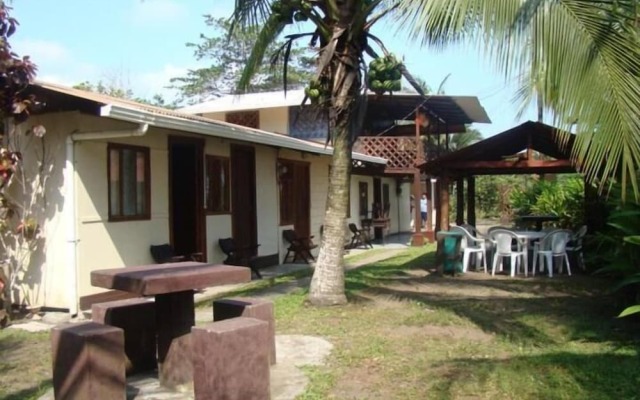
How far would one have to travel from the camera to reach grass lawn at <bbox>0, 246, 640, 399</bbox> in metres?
4.93

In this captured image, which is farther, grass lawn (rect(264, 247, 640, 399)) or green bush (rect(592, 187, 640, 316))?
green bush (rect(592, 187, 640, 316))

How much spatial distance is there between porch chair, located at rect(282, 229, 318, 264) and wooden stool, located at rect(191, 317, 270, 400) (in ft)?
31.6

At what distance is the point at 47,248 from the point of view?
8.47 m

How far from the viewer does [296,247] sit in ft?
46.2

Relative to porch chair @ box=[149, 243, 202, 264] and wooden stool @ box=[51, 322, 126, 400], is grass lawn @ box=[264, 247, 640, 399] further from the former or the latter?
porch chair @ box=[149, 243, 202, 264]

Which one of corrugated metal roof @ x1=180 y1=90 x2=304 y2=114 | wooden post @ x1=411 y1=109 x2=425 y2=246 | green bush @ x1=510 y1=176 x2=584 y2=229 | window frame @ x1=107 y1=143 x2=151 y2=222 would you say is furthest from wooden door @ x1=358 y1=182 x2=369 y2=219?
window frame @ x1=107 y1=143 x2=151 y2=222

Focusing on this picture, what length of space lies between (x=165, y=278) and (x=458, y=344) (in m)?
3.24

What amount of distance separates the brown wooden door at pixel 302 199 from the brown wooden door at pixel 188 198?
3779mm

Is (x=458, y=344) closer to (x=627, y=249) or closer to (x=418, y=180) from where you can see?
(x=627, y=249)

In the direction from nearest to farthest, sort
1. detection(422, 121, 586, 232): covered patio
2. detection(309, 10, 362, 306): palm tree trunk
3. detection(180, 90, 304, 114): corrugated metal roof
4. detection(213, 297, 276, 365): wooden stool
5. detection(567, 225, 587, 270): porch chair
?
detection(213, 297, 276, 365): wooden stool
detection(309, 10, 362, 306): palm tree trunk
detection(567, 225, 587, 270): porch chair
detection(422, 121, 586, 232): covered patio
detection(180, 90, 304, 114): corrugated metal roof

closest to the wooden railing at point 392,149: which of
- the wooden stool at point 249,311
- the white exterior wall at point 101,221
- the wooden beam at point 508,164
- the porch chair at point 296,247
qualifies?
the porch chair at point 296,247

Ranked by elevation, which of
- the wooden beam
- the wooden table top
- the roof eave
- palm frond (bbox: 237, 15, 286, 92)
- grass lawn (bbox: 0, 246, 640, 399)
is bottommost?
grass lawn (bbox: 0, 246, 640, 399)

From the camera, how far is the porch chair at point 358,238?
18.3 meters

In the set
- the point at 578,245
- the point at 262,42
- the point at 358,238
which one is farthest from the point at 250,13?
the point at 358,238
